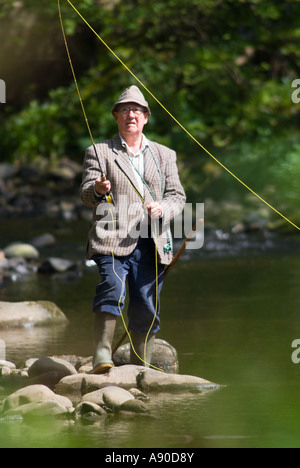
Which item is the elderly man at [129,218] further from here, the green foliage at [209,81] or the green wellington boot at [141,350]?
the green foliage at [209,81]

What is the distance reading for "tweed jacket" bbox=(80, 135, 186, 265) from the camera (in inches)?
236

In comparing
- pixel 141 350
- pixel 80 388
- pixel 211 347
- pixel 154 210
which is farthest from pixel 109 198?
pixel 211 347

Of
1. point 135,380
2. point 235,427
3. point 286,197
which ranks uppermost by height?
point 286,197

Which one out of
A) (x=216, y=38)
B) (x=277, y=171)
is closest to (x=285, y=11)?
(x=216, y=38)

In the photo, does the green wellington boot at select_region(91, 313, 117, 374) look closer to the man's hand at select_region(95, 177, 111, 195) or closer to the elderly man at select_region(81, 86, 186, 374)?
the elderly man at select_region(81, 86, 186, 374)

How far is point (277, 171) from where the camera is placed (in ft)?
52.9

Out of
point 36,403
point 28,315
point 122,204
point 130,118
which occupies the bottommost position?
point 36,403

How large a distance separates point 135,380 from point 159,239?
2.79 ft

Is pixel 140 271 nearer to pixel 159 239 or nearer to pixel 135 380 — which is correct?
pixel 159 239

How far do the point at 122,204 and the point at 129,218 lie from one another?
93 millimetres

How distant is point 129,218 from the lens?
604 centimetres

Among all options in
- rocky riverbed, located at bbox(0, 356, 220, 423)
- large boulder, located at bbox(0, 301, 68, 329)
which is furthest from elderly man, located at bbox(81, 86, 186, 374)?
large boulder, located at bbox(0, 301, 68, 329)

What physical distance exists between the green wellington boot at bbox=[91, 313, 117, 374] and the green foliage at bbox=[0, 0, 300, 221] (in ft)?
30.6

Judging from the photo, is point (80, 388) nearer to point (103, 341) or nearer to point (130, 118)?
point (103, 341)
